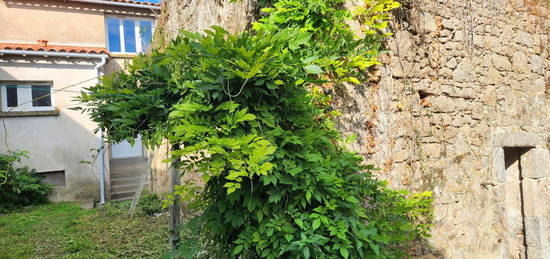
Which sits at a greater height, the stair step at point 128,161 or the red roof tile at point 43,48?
the red roof tile at point 43,48

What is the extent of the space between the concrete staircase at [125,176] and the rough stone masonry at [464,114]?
599 cm

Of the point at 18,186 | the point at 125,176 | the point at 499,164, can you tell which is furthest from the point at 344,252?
the point at 125,176

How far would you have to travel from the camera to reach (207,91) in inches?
60.7

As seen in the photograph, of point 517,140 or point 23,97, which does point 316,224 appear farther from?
point 23,97

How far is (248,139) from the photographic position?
141cm

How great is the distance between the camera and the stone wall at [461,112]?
9.40ft

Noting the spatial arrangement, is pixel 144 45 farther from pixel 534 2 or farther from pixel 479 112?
pixel 534 2

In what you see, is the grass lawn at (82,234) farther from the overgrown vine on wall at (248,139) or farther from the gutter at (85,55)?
the overgrown vine on wall at (248,139)

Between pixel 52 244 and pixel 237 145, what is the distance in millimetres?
4756

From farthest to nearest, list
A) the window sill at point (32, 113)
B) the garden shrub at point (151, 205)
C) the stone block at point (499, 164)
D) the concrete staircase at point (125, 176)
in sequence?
the concrete staircase at point (125, 176)
the window sill at point (32, 113)
the garden shrub at point (151, 205)
the stone block at point (499, 164)

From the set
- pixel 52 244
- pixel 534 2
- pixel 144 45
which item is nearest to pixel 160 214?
pixel 52 244

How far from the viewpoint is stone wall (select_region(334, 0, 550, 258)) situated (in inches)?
113

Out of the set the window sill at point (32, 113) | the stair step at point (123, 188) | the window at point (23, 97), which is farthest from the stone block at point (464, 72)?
the window sill at point (32, 113)

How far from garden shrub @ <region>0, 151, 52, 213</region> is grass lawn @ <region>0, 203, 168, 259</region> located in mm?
529
